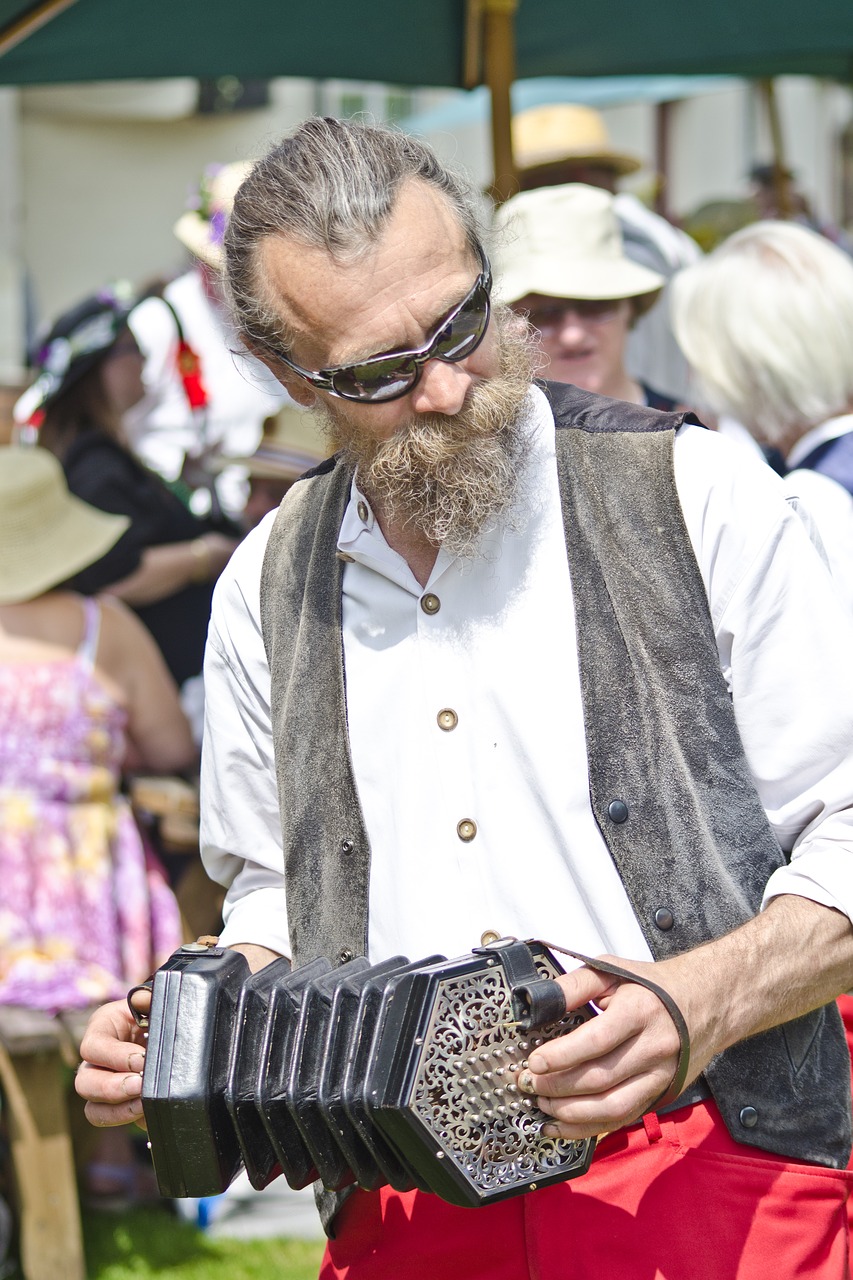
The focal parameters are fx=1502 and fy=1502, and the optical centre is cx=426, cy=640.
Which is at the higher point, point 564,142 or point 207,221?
point 564,142

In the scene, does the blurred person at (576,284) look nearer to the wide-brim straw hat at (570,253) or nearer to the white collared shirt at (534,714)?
the wide-brim straw hat at (570,253)

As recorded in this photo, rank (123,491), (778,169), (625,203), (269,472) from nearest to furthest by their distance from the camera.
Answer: (269,472) → (123,491) → (625,203) → (778,169)

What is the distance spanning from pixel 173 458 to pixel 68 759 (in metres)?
1.85

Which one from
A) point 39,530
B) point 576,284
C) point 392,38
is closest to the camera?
point 576,284

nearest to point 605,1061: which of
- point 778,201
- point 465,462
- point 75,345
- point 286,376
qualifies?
point 465,462

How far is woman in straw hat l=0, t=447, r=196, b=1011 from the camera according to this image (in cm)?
431

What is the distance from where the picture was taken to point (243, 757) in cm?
219

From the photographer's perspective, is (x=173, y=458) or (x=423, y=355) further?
(x=173, y=458)

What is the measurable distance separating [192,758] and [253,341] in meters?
2.67

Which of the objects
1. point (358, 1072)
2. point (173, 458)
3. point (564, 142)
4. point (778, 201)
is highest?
point (564, 142)

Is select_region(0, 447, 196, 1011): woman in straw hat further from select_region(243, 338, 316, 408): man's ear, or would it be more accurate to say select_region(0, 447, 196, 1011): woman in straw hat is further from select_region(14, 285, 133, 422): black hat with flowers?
select_region(243, 338, 316, 408): man's ear

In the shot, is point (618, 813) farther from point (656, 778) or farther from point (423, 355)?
point (423, 355)

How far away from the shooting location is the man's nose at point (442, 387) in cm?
195

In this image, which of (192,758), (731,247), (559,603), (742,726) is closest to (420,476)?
(559,603)
